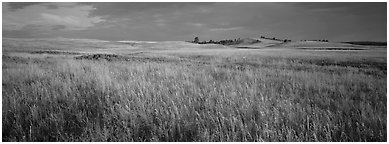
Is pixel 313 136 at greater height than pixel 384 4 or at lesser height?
lesser

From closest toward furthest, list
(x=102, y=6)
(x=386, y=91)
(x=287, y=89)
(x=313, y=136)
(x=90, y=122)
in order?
(x=313, y=136) < (x=90, y=122) < (x=386, y=91) < (x=287, y=89) < (x=102, y=6)

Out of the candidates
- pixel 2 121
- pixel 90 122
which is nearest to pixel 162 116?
pixel 90 122

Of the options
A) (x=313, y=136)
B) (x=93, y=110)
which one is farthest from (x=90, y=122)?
(x=313, y=136)

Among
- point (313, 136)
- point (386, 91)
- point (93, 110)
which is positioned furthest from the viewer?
point (386, 91)

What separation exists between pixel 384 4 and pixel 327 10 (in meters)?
0.89

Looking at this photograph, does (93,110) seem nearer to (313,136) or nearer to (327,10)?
(313,136)

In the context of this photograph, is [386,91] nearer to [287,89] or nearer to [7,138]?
[287,89]

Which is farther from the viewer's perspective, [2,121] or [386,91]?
[386,91]

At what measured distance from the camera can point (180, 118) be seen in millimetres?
3047

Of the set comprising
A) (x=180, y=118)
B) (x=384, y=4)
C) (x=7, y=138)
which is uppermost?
(x=384, y=4)

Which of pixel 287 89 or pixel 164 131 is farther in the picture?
pixel 287 89

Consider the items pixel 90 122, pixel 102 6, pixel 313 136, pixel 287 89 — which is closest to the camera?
pixel 313 136

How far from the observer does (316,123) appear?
2.84 metres

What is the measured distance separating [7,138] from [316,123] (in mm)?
3636
